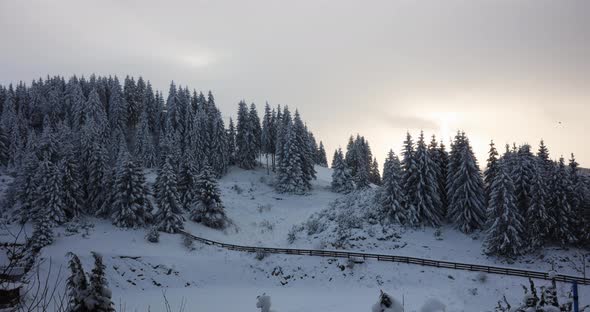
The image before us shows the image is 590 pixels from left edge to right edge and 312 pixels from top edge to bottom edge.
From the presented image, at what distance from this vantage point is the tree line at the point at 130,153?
1775 inches

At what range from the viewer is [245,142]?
8225cm

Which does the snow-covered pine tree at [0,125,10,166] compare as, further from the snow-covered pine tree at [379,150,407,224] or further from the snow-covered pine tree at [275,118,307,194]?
the snow-covered pine tree at [379,150,407,224]

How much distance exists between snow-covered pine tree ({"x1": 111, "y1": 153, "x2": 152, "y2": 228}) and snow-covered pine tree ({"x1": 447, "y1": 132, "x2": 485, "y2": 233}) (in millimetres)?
38968

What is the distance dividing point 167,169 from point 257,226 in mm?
15734

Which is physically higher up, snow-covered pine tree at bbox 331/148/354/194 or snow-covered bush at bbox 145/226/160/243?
snow-covered pine tree at bbox 331/148/354/194

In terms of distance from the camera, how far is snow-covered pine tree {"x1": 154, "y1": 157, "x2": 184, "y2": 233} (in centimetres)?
4438

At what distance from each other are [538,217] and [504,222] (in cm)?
410

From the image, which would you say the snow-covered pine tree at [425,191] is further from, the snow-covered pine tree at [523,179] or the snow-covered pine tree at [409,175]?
the snow-covered pine tree at [523,179]

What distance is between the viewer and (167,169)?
47.9 m

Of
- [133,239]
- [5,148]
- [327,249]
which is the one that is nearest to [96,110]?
[5,148]

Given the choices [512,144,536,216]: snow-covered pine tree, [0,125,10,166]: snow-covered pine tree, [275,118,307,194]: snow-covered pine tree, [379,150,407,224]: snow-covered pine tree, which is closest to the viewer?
[512,144,536,216]: snow-covered pine tree

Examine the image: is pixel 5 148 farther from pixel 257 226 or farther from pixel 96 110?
pixel 257 226

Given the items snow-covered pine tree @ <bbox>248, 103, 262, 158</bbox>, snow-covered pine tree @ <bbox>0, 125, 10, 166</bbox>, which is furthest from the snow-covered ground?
snow-covered pine tree @ <bbox>0, 125, 10, 166</bbox>

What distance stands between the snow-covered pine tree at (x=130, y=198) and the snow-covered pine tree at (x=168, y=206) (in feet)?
6.42
